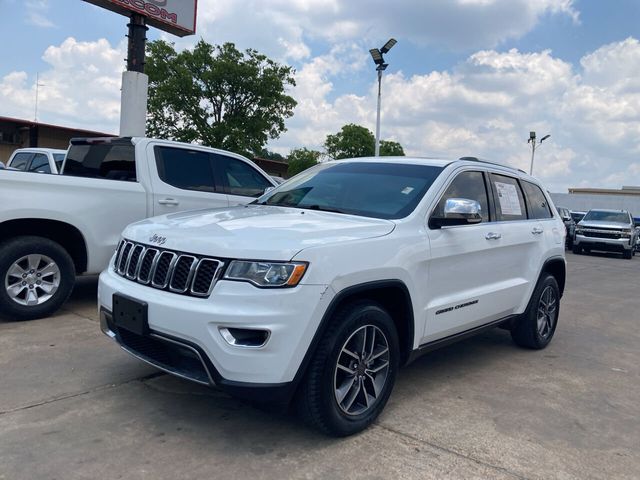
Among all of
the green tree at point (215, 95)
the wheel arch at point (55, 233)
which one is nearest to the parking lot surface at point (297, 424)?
the wheel arch at point (55, 233)

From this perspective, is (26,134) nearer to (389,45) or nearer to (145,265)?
(389,45)

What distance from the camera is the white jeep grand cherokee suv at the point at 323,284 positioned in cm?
290

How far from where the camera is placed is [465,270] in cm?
417

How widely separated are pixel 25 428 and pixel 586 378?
429cm

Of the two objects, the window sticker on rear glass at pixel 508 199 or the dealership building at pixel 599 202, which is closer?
the window sticker on rear glass at pixel 508 199

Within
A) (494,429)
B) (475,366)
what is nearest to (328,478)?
(494,429)

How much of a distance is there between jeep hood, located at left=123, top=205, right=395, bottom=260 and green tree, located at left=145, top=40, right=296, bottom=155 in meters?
25.7

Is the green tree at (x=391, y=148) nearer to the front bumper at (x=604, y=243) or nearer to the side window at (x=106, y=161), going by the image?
the front bumper at (x=604, y=243)

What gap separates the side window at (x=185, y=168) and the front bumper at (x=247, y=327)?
3.68 meters

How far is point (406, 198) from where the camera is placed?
398 cm

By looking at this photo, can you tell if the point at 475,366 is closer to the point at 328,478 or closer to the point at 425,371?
the point at 425,371

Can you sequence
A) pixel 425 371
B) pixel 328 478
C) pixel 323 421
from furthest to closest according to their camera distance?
pixel 425 371 < pixel 323 421 < pixel 328 478

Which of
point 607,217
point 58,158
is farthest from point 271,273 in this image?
point 607,217

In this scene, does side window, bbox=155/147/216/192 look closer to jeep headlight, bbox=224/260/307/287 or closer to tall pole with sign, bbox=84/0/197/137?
jeep headlight, bbox=224/260/307/287
